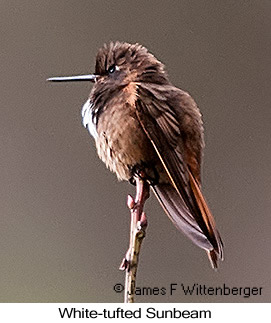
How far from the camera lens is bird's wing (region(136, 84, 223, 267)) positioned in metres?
1.45

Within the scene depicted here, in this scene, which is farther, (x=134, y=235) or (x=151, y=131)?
(x=151, y=131)

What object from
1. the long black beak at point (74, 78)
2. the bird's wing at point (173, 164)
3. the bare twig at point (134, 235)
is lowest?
the bare twig at point (134, 235)

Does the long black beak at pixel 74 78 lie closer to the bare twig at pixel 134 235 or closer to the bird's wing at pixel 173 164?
the bird's wing at pixel 173 164

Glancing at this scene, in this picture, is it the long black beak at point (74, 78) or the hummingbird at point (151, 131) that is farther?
the long black beak at point (74, 78)

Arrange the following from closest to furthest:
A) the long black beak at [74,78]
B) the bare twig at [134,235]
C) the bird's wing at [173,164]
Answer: the bare twig at [134,235]
the bird's wing at [173,164]
the long black beak at [74,78]

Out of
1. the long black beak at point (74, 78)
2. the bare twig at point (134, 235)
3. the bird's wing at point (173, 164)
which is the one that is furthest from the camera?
the long black beak at point (74, 78)

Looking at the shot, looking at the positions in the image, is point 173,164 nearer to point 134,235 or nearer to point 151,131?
point 151,131

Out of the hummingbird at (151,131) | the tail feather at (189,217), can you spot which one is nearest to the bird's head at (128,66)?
the hummingbird at (151,131)

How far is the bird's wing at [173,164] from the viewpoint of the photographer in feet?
4.76

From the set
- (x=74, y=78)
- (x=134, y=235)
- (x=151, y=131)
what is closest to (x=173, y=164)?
(x=151, y=131)

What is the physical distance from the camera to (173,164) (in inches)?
57.2

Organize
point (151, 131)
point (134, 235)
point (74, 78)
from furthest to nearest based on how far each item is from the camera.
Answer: point (74, 78) < point (151, 131) < point (134, 235)

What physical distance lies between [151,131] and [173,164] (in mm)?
90
